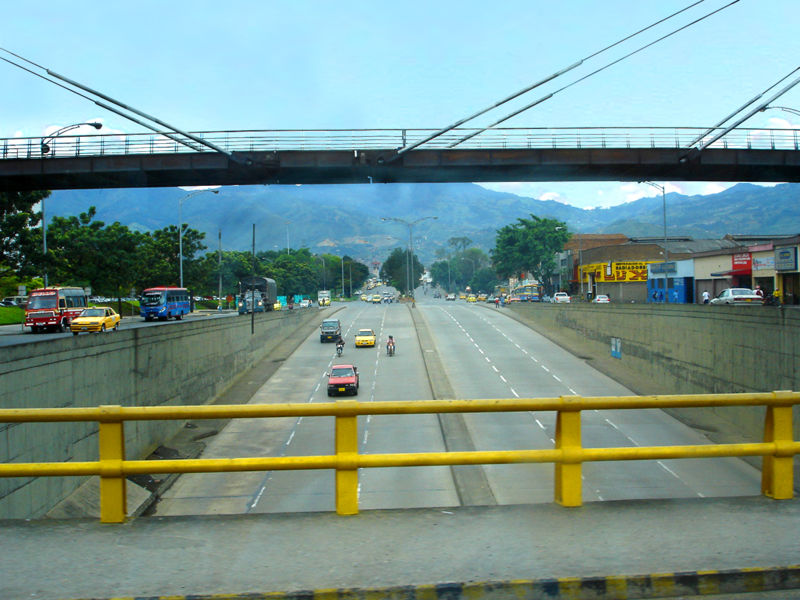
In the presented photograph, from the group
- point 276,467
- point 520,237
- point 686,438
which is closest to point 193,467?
point 276,467

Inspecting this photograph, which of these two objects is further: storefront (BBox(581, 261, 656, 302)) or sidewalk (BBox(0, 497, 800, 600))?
storefront (BBox(581, 261, 656, 302))

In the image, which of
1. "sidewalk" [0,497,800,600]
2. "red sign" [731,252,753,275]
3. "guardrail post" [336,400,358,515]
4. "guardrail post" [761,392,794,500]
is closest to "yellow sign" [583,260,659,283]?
"red sign" [731,252,753,275]

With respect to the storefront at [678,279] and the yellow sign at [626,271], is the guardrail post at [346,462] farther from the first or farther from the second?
the yellow sign at [626,271]

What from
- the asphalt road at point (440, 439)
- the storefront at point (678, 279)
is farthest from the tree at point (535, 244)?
the asphalt road at point (440, 439)

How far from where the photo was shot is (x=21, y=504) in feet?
58.2

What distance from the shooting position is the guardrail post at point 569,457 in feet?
21.6

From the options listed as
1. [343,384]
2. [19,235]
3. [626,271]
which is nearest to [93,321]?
[19,235]

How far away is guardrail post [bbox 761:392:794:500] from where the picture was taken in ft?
22.2

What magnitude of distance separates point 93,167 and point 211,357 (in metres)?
16.9

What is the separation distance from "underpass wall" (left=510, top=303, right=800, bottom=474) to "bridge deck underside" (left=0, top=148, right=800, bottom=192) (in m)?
7.74

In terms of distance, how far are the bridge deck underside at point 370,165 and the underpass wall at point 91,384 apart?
7124 millimetres

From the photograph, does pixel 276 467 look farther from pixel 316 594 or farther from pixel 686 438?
pixel 686 438

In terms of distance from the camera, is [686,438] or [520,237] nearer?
[686,438]

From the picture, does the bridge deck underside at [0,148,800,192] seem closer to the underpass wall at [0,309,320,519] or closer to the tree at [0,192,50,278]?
the underpass wall at [0,309,320,519]
